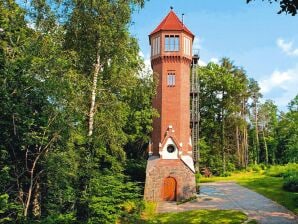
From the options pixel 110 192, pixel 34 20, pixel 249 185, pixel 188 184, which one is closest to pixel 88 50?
pixel 34 20

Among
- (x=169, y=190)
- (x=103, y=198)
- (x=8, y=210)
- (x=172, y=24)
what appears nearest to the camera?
(x=8, y=210)

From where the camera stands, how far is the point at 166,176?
94.1 feet

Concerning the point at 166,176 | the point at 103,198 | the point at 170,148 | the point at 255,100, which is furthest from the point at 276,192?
the point at 255,100

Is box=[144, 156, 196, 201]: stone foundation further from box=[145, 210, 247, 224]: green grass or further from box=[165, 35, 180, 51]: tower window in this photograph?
box=[165, 35, 180, 51]: tower window

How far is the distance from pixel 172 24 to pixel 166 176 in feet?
38.2

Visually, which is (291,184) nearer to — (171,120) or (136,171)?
(171,120)

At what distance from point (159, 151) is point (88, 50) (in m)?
12.5

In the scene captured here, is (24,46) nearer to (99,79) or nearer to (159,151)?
(99,79)

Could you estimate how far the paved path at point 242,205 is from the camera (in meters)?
22.1

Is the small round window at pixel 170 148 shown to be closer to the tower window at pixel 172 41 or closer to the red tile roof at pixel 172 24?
the tower window at pixel 172 41

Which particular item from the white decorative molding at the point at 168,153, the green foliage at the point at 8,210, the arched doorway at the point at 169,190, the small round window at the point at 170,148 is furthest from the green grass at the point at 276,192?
the green foliage at the point at 8,210

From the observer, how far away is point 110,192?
65.3 ft

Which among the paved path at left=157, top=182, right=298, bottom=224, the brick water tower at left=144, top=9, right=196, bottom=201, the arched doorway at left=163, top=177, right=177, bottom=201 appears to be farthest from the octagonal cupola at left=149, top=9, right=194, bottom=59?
the paved path at left=157, top=182, right=298, bottom=224

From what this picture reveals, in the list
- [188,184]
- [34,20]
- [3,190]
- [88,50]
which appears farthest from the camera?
[188,184]
